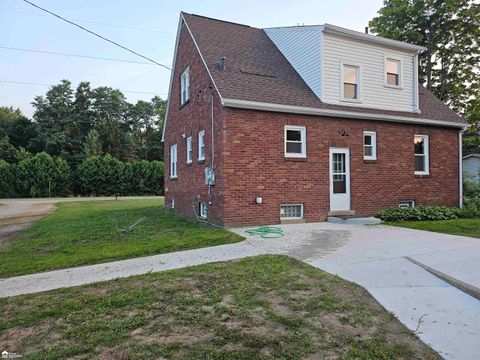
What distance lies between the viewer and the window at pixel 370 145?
12320 mm

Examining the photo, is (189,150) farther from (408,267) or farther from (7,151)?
(7,151)

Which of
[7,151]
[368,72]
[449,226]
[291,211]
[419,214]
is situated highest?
[368,72]

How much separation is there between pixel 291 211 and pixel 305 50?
6.10 m

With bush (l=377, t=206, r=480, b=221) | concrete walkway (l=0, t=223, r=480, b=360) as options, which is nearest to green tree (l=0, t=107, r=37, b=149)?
concrete walkway (l=0, t=223, r=480, b=360)

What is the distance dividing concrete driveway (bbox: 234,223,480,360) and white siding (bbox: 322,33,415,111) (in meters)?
5.14

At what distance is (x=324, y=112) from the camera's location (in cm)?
1129

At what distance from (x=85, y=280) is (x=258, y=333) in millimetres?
3247

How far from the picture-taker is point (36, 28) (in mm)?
13273

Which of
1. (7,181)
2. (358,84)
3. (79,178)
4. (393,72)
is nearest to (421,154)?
(393,72)

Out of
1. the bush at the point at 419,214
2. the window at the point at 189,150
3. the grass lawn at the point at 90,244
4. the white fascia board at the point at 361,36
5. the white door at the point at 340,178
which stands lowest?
the grass lawn at the point at 90,244

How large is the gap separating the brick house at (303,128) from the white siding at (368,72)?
0.13 ft

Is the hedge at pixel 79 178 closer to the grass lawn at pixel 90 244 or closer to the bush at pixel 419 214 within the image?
the grass lawn at pixel 90 244

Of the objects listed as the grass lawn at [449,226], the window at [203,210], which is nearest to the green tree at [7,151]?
the window at [203,210]

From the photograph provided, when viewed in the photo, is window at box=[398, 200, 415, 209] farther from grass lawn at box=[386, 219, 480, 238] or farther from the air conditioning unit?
the air conditioning unit
